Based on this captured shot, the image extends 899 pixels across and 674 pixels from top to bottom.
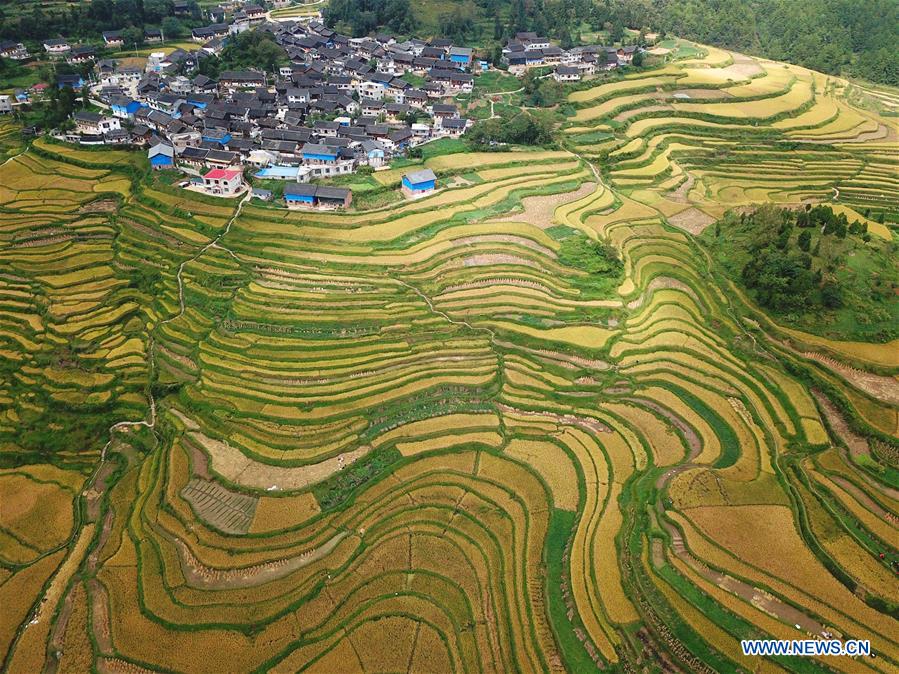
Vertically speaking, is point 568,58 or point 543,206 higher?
point 568,58

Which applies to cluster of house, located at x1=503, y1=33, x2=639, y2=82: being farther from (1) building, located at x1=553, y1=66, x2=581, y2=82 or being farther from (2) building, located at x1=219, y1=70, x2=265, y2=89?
(2) building, located at x1=219, y1=70, x2=265, y2=89

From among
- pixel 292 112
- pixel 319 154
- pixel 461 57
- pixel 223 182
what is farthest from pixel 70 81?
pixel 461 57

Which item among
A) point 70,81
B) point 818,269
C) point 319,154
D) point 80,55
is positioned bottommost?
point 818,269

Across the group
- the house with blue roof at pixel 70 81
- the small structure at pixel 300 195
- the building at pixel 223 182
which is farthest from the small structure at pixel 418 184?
the house with blue roof at pixel 70 81

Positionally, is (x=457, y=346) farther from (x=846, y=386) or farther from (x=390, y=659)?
(x=846, y=386)

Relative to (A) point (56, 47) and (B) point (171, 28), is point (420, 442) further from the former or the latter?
(B) point (171, 28)

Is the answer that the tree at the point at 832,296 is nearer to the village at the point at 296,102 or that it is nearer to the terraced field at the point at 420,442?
the terraced field at the point at 420,442

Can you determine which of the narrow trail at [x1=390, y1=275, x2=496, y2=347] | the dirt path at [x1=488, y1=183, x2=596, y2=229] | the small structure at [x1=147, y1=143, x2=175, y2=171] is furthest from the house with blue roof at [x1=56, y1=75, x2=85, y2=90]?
the dirt path at [x1=488, y1=183, x2=596, y2=229]
